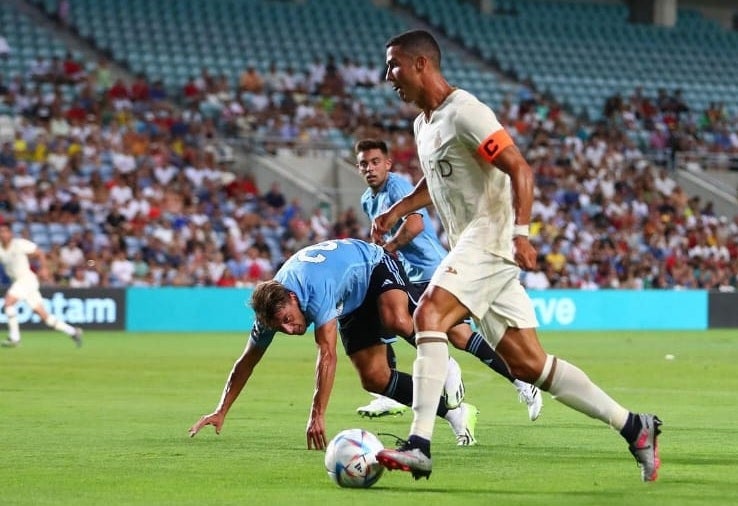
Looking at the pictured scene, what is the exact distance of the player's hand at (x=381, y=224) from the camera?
941 cm

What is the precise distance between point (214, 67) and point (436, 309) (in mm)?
28762

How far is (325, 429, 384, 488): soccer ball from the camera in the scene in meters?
7.51

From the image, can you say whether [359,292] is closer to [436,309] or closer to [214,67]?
[436,309]

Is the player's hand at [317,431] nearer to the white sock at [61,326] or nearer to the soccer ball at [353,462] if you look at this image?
the soccer ball at [353,462]

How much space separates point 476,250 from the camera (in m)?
7.75

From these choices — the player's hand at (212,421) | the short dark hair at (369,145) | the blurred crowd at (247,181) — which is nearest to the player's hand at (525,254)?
the player's hand at (212,421)

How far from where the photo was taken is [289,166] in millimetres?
33625

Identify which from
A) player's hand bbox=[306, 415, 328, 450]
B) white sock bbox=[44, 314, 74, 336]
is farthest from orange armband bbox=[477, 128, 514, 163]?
white sock bbox=[44, 314, 74, 336]

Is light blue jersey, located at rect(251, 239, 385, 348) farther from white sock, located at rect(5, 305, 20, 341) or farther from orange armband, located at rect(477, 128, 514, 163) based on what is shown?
white sock, located at rect(5, 305, 20, 341)

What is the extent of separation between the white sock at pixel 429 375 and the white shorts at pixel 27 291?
17.0 metres

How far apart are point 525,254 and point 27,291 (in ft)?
57.9

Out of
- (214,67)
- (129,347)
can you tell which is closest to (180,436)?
(129,347)

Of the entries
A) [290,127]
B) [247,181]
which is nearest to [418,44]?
[247,181]

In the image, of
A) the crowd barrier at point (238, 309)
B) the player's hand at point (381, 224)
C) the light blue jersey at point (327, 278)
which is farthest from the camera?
the crowd barrier at point (238, 309)
